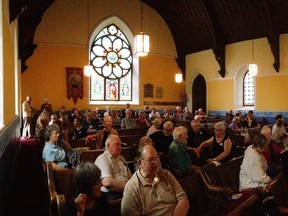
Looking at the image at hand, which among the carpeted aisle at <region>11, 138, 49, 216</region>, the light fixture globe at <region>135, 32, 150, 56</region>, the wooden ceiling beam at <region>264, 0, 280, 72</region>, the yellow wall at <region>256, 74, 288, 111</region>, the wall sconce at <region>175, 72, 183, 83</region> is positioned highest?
the wooden ceiling beam at <region>264, 0, 280, 72</region>

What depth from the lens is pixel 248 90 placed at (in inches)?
572

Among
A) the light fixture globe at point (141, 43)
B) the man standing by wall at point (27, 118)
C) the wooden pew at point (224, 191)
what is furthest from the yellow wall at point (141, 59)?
the wooden pew at point (224, 191)

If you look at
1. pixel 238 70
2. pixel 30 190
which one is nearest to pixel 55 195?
pixel 30 190

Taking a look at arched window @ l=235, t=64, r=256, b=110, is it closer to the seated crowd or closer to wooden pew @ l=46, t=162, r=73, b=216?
the seated crowd

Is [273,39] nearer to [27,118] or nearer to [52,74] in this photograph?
[52,74]

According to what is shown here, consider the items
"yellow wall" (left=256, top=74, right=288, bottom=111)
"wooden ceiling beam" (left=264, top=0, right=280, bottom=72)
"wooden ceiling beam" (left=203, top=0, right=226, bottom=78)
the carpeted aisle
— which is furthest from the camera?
"wooden ceiling beam" (left=203, top=0, right=226, bottom=78)

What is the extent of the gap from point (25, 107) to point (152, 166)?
8866mm

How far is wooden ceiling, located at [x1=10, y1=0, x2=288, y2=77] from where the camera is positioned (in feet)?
40.8

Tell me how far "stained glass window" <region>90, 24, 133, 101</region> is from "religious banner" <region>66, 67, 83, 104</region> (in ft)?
2.81

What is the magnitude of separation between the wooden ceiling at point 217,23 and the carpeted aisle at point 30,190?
500 centimetres

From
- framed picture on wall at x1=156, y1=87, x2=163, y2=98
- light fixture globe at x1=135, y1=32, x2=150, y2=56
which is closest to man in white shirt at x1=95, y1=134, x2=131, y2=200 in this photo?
light fixture globe at x1=135, y1=32, x2=150, y2=56

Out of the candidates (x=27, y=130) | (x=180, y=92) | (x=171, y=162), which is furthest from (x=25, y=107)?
(x=180, y=92)

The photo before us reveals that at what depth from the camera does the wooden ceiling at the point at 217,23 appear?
12422mm

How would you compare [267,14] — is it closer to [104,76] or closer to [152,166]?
[104,76]
